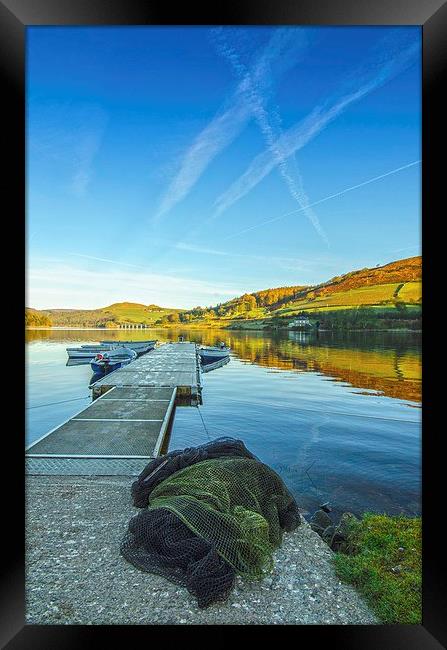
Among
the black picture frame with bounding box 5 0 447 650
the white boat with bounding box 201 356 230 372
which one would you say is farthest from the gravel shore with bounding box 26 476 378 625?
the white boat with bounding box 201 356 230 372

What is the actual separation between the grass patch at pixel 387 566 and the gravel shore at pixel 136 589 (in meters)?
0.12

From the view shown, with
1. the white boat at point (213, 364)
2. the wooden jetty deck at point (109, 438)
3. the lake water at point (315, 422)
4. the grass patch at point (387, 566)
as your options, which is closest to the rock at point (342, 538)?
the grass patch at point (387, 566)

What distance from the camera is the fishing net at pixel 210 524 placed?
283 centimetres

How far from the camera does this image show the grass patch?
2861mm

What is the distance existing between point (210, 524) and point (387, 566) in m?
1.55

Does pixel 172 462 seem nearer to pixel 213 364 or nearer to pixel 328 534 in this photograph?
pixel 328 534

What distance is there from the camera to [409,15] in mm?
2104

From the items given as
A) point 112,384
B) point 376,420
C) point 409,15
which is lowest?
point 376,420

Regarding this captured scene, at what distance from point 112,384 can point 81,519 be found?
976 centimetres

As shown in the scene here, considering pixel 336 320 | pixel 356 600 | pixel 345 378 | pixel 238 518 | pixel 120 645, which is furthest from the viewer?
pixel 336 320

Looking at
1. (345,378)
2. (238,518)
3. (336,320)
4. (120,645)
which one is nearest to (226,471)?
(238,518)

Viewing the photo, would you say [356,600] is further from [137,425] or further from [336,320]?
[336,320]

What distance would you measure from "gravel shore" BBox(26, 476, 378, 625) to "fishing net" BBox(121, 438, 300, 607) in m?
0.09

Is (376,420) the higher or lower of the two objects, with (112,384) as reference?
lower
